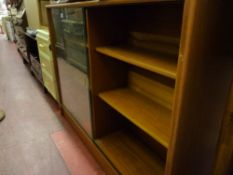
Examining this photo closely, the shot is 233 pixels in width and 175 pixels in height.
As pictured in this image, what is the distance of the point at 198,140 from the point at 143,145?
80cm

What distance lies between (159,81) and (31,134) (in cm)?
150

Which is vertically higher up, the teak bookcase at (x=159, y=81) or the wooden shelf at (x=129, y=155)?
the teak bookcase at (x=159, y=81)

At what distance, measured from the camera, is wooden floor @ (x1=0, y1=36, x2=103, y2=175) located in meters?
1.57

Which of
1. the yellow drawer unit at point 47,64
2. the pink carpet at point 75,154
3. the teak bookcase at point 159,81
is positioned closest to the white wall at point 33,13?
the yellow drawer unit at point 47,64

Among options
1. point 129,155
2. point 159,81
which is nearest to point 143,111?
point 159,81

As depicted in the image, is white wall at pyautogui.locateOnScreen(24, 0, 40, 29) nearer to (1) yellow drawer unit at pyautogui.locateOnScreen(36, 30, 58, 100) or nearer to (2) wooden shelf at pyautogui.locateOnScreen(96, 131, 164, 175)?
(1) yellow drawer unit at pyautogui.locateOnScreen(36, 30, 58, 100)

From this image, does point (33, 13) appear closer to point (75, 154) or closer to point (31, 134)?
point (31, 134)

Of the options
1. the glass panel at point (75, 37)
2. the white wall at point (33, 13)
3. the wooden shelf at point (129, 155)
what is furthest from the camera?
the white wall at point (33, 13)

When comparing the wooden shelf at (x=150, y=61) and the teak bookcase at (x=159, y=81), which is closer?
the teak bookcase at (x=159, y=81)

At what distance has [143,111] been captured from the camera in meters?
1.19

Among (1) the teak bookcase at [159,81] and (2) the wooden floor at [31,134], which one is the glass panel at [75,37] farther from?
(2) the wooden floor at [31,134]

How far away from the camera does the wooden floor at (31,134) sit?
1.57 metres

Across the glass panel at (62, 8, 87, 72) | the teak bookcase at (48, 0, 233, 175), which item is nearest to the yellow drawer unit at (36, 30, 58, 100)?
the teak bookcase at (48, 0, 233, 175)

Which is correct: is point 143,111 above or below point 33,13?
below
